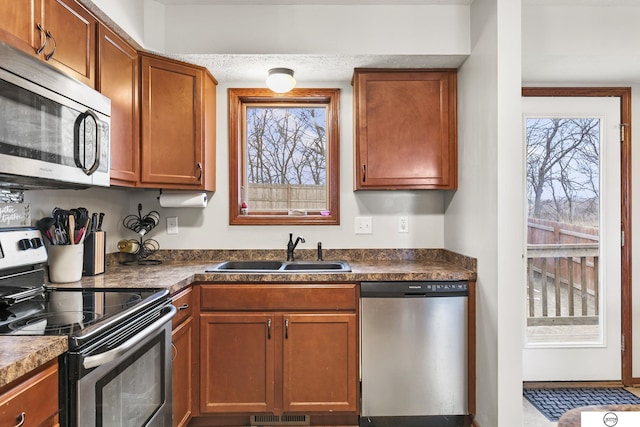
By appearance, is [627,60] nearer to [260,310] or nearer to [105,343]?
[260,310]

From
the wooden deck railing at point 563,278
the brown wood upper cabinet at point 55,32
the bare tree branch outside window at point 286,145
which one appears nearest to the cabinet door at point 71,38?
the brown wood upper cabinet at point 55,32

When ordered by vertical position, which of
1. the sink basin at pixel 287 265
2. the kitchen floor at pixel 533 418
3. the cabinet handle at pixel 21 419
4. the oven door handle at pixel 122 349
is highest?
the sink basin at pixel 287 265

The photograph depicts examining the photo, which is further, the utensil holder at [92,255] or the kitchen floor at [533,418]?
the kitchen floor at [533,418]

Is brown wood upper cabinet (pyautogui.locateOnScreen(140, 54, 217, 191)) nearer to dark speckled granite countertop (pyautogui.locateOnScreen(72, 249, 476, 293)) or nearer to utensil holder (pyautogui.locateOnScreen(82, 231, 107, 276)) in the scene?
utensil holder (pyautogui.locateOnScreen(82, 231, 107, 276))

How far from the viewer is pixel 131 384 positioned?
142 centimetres

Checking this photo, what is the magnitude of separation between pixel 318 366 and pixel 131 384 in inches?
40.5

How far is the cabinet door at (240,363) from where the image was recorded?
2.17 metres

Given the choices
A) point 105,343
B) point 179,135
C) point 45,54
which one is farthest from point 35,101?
point 179,135

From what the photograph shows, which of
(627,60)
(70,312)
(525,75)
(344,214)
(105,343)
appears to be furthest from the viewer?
(344,214)

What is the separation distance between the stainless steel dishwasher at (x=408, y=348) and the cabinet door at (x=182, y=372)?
0.92 m

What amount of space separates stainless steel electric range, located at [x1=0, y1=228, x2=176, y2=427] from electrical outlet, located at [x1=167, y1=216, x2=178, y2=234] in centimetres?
95

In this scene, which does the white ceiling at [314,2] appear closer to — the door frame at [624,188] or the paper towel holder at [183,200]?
the door frame at [624,188]

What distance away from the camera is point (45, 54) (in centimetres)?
152

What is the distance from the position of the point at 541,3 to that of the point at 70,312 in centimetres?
276
